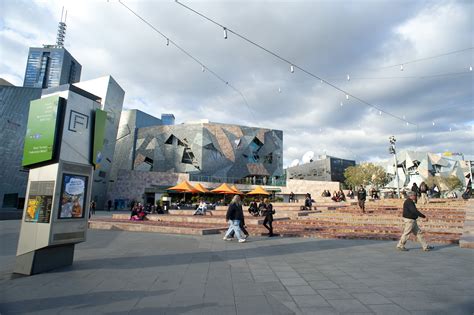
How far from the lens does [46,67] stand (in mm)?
137625

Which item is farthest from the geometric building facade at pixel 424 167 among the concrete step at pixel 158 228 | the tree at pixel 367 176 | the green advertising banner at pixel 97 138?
the green advertising banner at pixel 97 138

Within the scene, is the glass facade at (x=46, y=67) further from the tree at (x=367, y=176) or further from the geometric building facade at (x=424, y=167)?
the geometric building facade at (x=424, y=167)

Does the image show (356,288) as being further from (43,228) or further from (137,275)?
(43,228)

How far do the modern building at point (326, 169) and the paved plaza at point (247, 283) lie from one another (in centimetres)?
8805

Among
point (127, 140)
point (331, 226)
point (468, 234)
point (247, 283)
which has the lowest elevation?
point (247, 283)

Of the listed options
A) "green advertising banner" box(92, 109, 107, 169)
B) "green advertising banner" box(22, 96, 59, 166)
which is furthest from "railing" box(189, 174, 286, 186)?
"green advertising banner" box(22, 96, 59, 166)

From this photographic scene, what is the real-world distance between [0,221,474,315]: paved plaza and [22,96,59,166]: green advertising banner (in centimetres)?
250

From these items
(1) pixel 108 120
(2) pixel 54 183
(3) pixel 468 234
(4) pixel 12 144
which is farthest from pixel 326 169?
(2) pixel 54 183

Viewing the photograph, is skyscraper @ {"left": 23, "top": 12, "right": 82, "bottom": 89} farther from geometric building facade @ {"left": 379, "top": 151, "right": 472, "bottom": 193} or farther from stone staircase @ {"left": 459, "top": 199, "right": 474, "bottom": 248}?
stone staircase @ {"left": 459, "top": 199, "right": 474, "bottom": 248}

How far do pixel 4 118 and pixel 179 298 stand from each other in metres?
40.5

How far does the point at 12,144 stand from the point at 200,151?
27.1m

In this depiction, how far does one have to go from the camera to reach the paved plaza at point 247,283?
13.2ft

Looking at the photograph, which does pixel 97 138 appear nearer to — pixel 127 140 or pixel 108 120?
pixel 108 120

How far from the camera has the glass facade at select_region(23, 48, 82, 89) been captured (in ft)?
445
